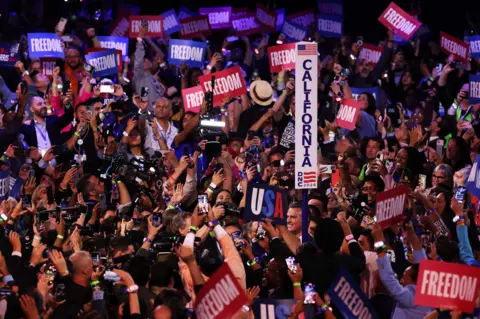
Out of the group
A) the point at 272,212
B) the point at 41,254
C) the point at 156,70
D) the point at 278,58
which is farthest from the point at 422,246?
the point at 156,70

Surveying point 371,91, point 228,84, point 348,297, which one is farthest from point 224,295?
point 371,91

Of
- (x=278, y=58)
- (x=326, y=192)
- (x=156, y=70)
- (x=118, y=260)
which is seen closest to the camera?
→ (x=118, y=260)

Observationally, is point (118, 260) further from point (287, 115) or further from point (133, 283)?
point (287, 115)

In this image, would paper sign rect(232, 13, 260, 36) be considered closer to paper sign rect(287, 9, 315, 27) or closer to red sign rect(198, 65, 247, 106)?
paper sign rect(287, 9, 315, 27)

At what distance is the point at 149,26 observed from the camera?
56.3ft

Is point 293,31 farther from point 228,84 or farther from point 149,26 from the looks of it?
point 228,84

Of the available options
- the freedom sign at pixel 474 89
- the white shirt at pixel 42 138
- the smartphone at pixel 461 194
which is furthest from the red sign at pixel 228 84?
the smartphone at pixel 461 194

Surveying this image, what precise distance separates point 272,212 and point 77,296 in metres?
1.85

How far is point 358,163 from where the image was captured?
12562 millimetres

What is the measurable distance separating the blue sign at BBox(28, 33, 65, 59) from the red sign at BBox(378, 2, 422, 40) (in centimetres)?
455

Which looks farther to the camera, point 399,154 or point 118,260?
point 399,154

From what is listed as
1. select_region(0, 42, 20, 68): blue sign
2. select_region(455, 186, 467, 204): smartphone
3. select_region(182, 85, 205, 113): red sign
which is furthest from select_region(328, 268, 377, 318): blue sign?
select_region(0, 42, 20, 68): blue sign

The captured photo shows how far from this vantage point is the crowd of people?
834 centimetres

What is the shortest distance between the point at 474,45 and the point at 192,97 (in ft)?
17.2
